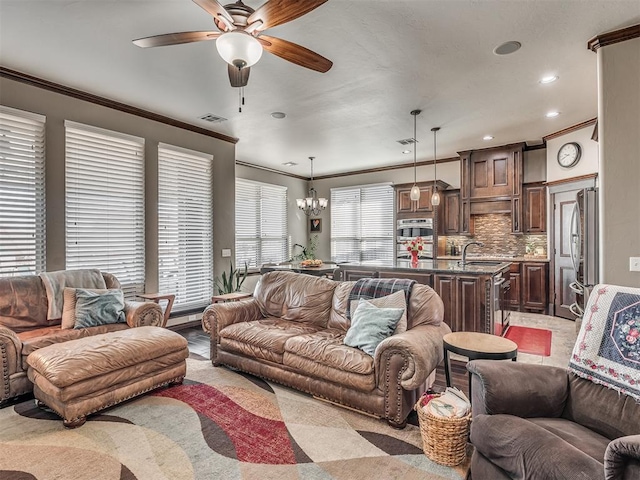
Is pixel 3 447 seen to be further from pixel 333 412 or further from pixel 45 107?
pixel 45 107

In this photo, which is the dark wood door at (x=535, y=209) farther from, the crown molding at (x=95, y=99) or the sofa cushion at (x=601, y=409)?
the crown molding at (x=95, y=99)

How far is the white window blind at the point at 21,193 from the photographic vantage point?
3535 mm

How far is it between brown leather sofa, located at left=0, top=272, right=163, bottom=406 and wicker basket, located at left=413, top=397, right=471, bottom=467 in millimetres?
2904

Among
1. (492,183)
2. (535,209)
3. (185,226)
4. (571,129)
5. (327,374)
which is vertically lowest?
(327,374)

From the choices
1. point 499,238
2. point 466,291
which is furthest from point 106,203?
point 499,238

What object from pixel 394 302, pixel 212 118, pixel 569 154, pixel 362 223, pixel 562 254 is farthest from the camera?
pixel 362 223

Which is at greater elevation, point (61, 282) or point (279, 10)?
point (279, 10)

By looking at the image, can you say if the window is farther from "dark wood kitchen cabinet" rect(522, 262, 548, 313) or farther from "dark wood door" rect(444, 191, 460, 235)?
"dark wood kitchen cabinet" rect(522, 262, 548, 313)

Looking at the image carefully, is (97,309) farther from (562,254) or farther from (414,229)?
(562,254)

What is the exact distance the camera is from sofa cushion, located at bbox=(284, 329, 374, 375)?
8.43 feet

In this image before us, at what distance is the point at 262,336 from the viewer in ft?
10.5

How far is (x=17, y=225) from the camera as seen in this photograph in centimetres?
361

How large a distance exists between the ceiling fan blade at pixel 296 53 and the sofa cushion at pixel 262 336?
7.20 ft

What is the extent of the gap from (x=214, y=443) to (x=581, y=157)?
244 inches
